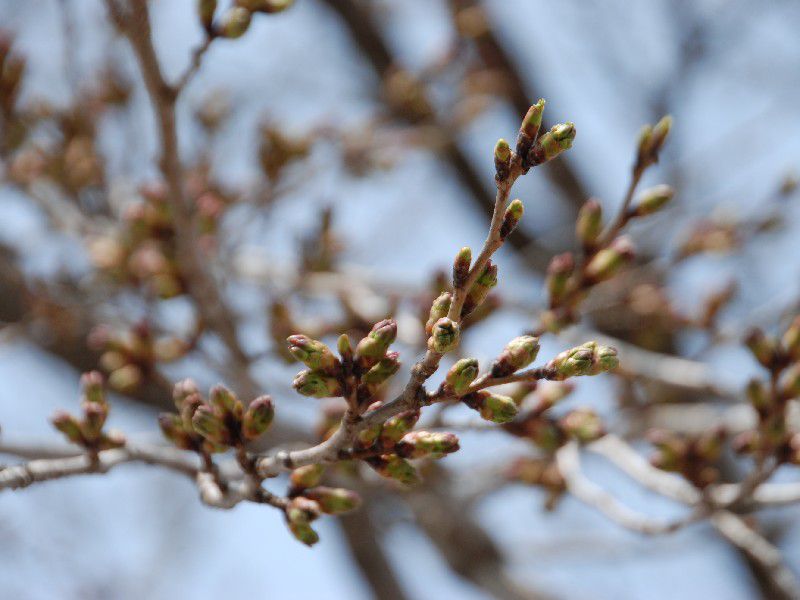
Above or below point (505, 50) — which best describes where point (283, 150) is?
above

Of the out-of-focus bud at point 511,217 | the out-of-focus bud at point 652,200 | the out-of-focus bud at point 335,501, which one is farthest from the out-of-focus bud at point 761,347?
the out-of-focus bud at point 335,501

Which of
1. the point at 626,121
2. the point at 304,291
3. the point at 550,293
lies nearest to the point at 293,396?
the point at 304,291

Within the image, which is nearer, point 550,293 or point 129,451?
point 129,451

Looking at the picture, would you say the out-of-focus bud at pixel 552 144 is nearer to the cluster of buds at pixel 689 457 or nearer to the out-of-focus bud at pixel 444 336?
the out-of-focus bud at pixel 444 336

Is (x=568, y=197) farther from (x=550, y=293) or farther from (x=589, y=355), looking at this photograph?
(x=589, y=355)

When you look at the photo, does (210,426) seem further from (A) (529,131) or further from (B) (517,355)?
(A) (529,131)

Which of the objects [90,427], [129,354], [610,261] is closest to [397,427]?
[90,427]

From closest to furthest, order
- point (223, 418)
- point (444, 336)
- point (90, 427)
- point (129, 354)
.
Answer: point (444, 336) → point (223, 418) → point (90, 427) → point (129, 354)

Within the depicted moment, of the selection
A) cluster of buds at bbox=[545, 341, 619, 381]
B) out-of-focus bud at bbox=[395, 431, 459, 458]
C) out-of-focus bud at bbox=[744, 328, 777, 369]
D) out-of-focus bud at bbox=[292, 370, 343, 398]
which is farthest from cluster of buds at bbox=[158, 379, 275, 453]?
out-of-focus bud at bbox=[744, 328, 777, 369]
